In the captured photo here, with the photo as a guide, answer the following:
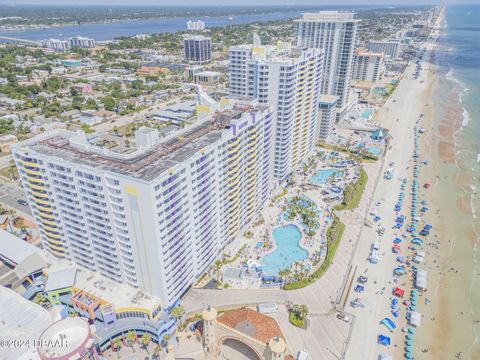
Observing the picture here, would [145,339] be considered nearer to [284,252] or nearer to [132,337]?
[132,337]

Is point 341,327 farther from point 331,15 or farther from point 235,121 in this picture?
point 331,15

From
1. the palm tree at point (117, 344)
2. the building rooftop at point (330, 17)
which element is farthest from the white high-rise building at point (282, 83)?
the palm tree at point (117, 344)

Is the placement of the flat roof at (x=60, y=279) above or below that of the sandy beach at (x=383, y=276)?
above

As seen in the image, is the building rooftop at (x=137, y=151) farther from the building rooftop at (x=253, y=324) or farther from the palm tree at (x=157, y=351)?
the palm tree at (x=157, y=351)

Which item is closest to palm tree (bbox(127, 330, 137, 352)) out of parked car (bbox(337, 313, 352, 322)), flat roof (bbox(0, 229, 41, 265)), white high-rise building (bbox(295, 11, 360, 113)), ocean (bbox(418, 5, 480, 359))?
flat roof (bbox(0, 229, 41, 265))

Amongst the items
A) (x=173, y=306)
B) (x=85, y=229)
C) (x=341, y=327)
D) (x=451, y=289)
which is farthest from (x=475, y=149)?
(x=85, y=229)

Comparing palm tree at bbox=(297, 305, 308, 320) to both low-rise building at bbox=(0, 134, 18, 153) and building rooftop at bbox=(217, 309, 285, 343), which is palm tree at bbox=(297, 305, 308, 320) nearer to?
building rooftop at bbox=(217, 309, 285, 343)
